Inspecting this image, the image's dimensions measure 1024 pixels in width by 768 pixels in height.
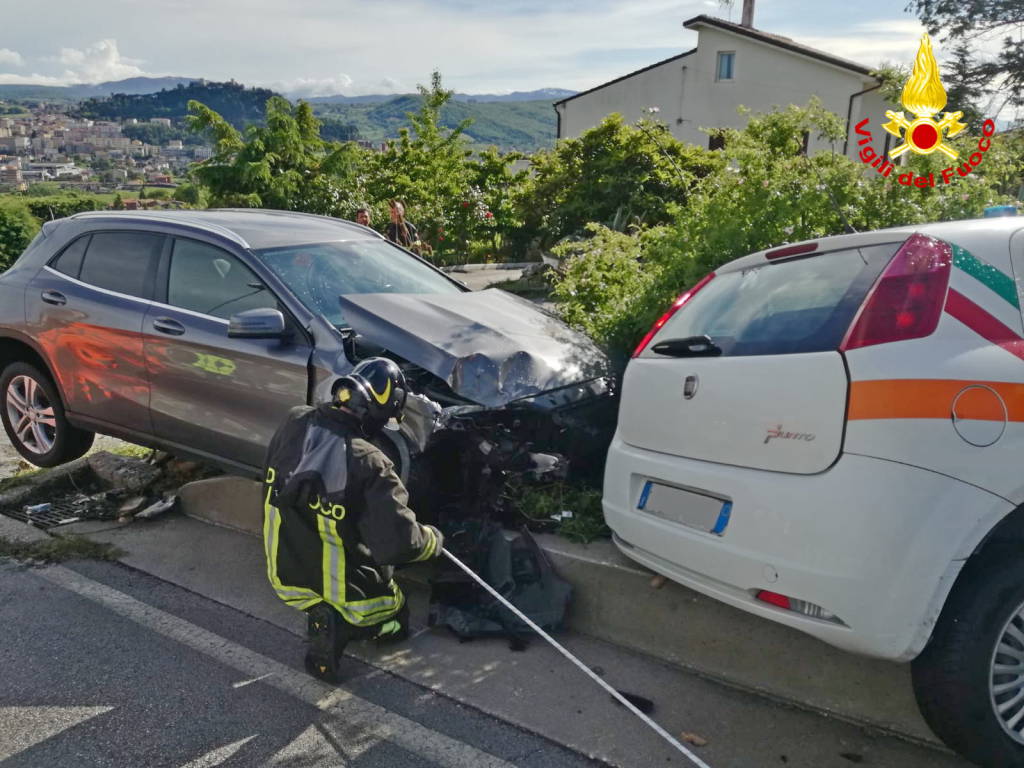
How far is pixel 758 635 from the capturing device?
3.47 m

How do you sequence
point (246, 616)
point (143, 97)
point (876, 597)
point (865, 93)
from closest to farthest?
point (876, 597), point (246, 616), point (865, 93), point (143, 97)

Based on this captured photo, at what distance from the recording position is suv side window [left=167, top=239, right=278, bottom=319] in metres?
4.81

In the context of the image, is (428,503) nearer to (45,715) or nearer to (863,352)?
(45,715)

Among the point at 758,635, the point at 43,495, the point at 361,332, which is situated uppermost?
the point at 361,332

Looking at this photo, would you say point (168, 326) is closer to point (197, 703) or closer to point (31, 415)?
point (31, 415)

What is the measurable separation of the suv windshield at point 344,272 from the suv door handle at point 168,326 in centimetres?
68

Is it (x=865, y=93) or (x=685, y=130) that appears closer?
(x=865, y=93)

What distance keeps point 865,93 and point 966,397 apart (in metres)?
31.6

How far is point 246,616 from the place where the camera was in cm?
417

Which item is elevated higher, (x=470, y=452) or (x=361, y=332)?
(x=361, y=332)

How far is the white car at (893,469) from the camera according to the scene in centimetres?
255

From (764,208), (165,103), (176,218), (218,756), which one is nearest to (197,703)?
(218,756)

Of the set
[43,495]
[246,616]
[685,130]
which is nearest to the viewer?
[246,616]

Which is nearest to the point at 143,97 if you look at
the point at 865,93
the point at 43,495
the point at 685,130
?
the point at 685,130
